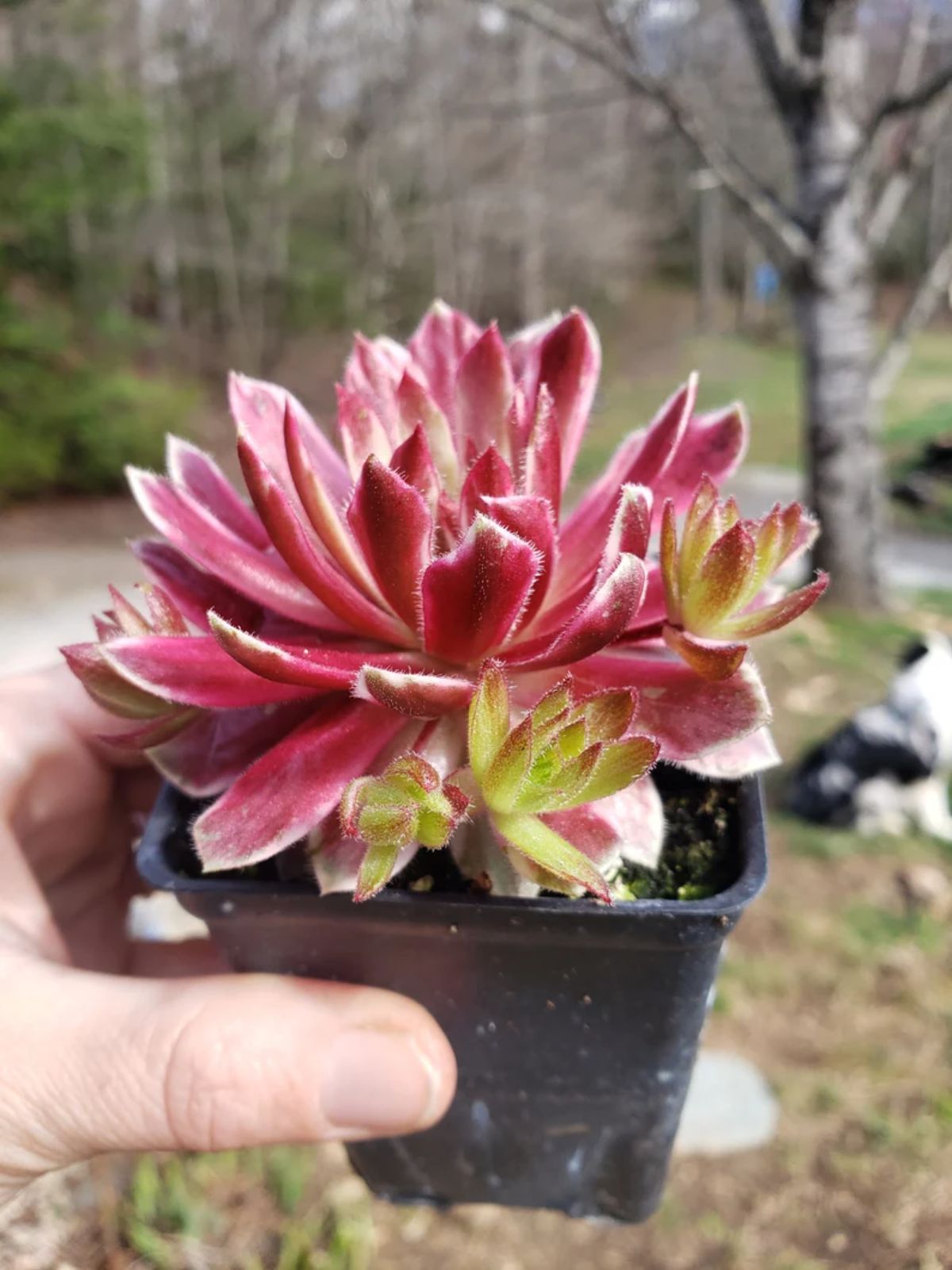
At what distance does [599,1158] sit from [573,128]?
39.5 feet

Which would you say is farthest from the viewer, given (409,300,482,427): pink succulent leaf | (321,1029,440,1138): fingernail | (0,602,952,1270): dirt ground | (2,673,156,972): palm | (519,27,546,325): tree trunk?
(519,27,546,325): tree trunk

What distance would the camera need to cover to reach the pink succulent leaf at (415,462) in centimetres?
73

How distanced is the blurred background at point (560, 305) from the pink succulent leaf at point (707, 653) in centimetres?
82

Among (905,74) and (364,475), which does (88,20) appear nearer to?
(905,74)

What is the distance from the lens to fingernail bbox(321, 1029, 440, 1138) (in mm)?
841

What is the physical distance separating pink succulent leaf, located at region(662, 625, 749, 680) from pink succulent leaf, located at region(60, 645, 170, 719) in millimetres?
399

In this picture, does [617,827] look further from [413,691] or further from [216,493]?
[216,493]

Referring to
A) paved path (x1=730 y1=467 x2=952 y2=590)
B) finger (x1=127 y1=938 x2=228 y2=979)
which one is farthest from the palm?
paved path (x1=730 y1=467 x2=952 y2=590)

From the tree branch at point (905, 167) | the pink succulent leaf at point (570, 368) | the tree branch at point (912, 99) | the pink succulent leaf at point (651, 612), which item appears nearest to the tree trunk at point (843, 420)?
the tree branch at point (905, 167)

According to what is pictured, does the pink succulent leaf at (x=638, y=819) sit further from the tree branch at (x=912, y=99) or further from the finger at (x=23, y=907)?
the tree branch at (x=912, y=99)

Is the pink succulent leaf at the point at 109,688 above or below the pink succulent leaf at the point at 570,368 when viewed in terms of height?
below

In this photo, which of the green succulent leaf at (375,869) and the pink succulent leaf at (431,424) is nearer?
the green succulent leaf at (375,869)

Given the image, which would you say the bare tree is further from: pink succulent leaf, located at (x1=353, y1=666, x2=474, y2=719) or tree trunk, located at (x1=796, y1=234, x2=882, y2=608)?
pink succulent leaf, located at (x1=353, y1=666, x2=474, y2=719)

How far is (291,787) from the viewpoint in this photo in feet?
2.41
